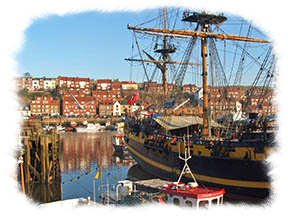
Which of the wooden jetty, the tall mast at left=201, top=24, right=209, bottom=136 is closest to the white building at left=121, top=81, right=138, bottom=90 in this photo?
the wooden jetty

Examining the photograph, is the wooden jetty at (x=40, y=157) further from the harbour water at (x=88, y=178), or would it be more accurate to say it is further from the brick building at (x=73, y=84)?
the brick building at (x=73, y=84)

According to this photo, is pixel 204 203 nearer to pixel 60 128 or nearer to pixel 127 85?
pixel 60 128

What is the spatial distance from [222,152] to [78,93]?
4664 inches

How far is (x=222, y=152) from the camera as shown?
2170 centimetres

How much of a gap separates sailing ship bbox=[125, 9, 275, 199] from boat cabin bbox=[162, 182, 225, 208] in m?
6.86

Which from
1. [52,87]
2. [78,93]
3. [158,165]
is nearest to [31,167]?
[158,165]

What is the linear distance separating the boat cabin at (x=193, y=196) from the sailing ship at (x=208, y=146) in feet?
22.5

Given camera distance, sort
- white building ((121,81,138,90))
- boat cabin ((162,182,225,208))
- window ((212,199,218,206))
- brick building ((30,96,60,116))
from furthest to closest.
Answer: white building ((121,81,138,90)), brick building ((30,96,60,116)), window ((212,199,218,206)), boat cabin ((162,182,225,208))

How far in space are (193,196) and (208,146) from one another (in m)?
9.78

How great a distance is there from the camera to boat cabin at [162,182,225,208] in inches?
520

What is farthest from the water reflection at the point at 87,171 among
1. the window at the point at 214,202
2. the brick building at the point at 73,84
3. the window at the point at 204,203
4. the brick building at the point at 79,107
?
the brick building at the point at 73,84

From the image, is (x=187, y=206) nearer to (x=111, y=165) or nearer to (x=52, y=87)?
(x=111, y=165)

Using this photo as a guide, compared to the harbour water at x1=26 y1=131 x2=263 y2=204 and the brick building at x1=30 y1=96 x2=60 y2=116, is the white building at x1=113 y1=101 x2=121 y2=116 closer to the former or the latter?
the brick building at x1=30 y1=96 x2=60 y2=116

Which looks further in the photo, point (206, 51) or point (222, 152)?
point (206, 51)
